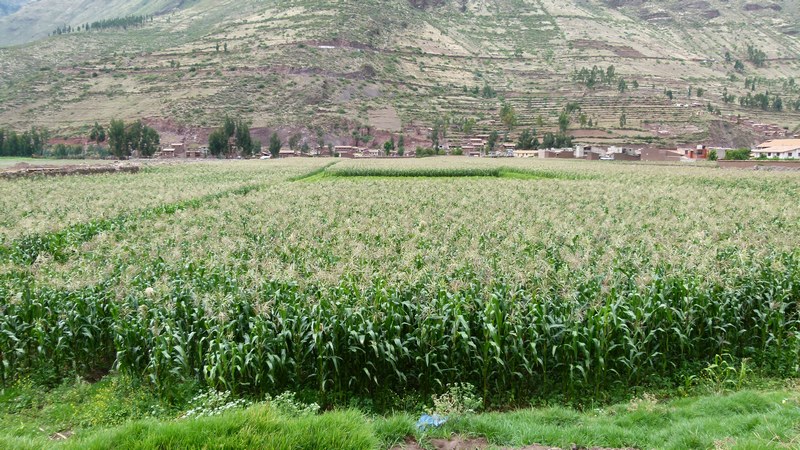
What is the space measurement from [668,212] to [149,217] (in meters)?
17.6

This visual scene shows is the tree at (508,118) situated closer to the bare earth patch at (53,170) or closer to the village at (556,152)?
the village at (556,152)

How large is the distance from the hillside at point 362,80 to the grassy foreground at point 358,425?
106062 mm

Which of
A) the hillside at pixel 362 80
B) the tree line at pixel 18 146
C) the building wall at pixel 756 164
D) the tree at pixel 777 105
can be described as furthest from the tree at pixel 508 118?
the tree line at pixel 18 146

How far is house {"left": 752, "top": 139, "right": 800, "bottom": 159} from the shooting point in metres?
85.8

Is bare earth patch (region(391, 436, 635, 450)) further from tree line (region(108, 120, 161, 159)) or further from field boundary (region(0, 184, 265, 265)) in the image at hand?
tree line (region(108, 120, 161, 159))

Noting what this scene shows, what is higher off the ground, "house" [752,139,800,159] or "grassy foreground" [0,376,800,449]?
"house" [752,139,800,159]

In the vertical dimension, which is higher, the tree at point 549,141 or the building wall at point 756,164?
the tree at point 549,141

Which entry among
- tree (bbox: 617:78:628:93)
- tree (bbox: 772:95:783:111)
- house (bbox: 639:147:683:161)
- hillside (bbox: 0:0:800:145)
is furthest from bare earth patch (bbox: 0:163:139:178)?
tree (bbox: 772:95:783:111)

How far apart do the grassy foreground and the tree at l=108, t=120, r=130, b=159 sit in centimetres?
8006

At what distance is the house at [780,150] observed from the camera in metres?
85.8

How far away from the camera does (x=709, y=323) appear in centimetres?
779

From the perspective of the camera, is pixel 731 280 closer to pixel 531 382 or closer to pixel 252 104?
pixel 531 382

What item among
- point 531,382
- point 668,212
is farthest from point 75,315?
point 668,212

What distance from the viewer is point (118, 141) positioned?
77062 millimetres
